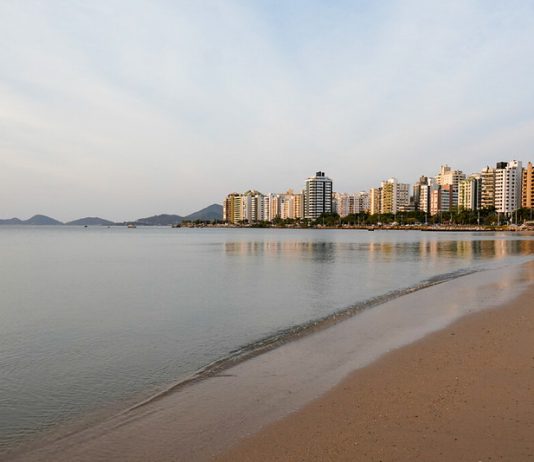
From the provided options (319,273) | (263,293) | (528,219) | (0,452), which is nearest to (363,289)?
(263,293)

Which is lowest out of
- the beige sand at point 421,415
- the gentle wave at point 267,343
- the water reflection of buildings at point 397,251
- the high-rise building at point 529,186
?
the gentle wave at point 267,343

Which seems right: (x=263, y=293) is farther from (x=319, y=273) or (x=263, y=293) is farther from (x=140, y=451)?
(x=140, y=451)

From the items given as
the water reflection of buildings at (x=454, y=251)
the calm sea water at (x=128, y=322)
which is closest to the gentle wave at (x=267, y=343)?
the calm sea water at (x=128, y=322)

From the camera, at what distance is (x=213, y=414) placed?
7117 millimetres

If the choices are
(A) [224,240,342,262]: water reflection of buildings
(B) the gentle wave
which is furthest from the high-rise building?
(B) the gentle wave

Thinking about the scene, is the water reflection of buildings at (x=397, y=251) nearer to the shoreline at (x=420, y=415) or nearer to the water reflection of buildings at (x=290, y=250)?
the water reflection of buildings at (x=290, y=250)

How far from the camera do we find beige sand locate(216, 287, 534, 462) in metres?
5.35

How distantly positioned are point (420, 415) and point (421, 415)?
1cm

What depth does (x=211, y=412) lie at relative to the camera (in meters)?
7.21

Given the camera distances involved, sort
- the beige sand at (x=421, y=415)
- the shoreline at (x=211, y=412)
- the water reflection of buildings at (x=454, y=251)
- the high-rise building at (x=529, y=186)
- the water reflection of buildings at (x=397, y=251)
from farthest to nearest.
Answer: the high-rise building at (x=529, y=186), the water reflection of buildings at (x=454, y=251), the water reflection of buildings at (x=397, y=251), the shoreline at (x=211, y=412), the beige sand at (x=421, y=415)

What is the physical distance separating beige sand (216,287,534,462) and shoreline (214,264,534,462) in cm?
1

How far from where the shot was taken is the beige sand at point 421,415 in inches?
211

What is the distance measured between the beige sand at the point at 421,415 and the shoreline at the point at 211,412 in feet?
1.26

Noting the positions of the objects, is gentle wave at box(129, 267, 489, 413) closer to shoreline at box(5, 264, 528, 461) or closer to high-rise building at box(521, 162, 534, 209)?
shoreline at box(5, 264, 528, 461)
